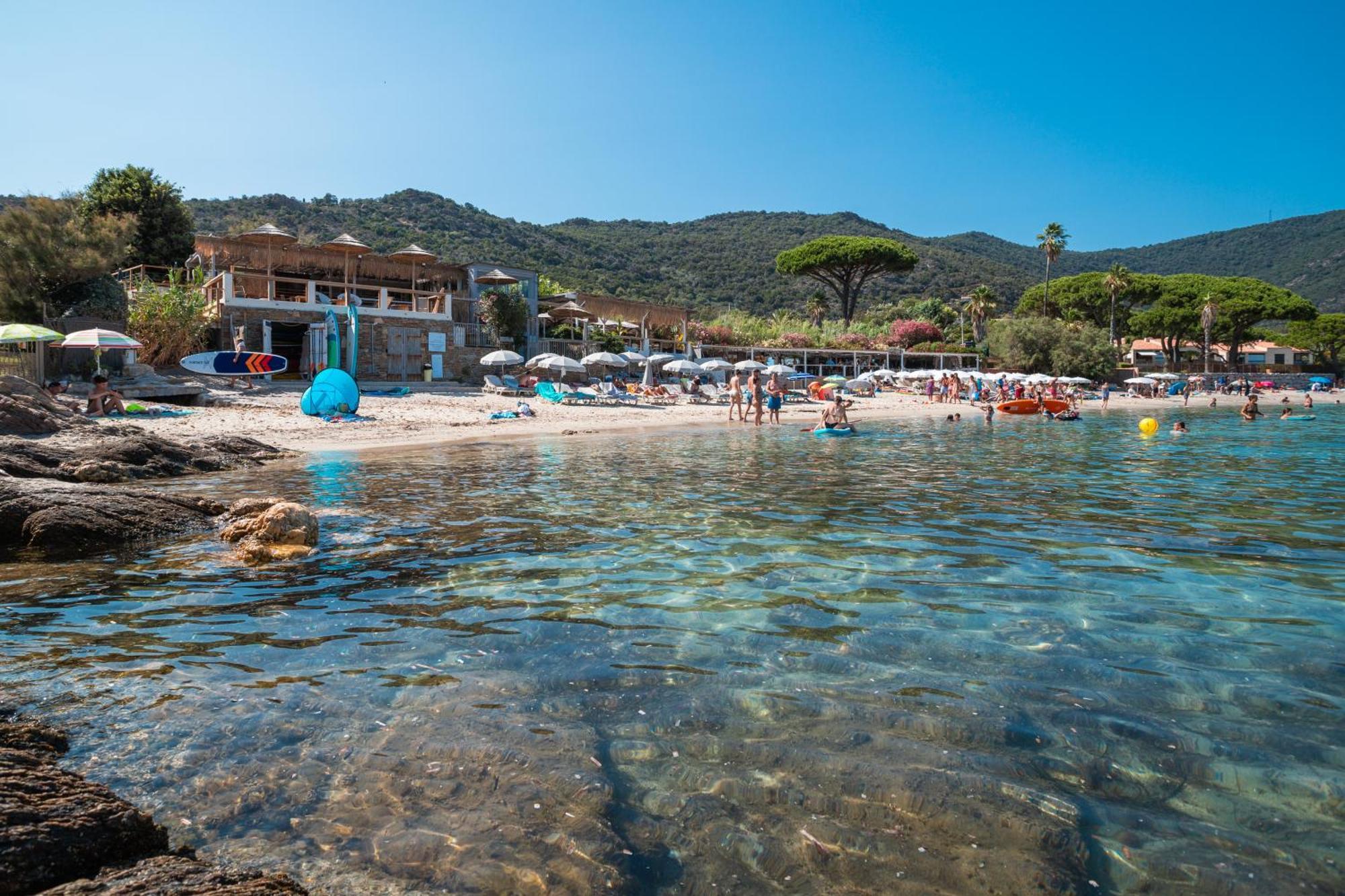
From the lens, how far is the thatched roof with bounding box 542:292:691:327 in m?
36.5

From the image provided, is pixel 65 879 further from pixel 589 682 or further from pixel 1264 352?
pixel 1264 352

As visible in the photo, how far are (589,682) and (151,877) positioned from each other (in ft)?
6.69

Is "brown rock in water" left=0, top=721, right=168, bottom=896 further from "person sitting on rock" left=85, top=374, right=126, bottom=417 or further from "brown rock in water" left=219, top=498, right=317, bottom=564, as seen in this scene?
"person sitting on rock" left=85, top=374, right=126, bottom=417

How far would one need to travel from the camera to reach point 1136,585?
5.55m

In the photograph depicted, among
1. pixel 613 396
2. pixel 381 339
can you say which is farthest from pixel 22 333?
pixel 613 396

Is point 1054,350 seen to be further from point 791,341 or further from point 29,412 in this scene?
point 29,412

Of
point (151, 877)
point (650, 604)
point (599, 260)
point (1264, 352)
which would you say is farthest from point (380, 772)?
point (1264, 352)

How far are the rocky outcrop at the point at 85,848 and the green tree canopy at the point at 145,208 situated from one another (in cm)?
3619

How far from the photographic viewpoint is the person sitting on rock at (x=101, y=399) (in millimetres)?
15672

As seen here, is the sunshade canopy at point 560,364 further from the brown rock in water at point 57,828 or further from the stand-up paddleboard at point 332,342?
the brown rock in water at point 57,828

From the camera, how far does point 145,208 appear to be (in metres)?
32.3

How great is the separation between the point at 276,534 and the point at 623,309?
105 feet

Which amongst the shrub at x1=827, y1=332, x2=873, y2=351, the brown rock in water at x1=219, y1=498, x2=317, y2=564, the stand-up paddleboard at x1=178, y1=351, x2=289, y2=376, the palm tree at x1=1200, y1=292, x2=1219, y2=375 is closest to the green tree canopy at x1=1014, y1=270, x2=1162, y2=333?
the palm tree at x1=1200, y1=292, x2=1219, y2=375

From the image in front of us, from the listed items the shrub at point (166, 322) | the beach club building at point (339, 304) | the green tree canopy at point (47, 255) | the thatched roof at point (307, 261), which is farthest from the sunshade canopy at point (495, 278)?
the green tree canopy at point (47, 255)
